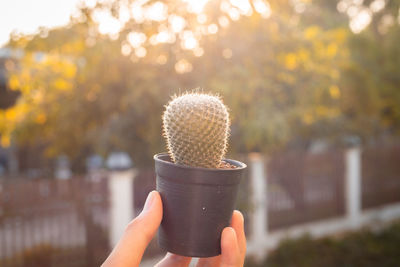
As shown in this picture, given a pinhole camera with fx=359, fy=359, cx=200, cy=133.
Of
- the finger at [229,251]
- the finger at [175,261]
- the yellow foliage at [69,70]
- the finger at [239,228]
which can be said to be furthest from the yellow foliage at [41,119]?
the finger at [229,251]

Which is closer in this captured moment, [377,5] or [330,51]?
[330,51]

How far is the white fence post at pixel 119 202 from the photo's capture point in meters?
5.16

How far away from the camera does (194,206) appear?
1312 mm

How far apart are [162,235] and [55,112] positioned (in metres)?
5.44

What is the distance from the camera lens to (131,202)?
17.4 ft

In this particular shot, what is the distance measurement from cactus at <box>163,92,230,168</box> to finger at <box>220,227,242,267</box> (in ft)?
0.88

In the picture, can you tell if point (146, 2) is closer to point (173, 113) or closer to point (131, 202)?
point (131, 202)

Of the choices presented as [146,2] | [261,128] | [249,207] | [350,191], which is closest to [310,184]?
[350,191]

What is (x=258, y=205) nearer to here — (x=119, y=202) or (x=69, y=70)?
(x=119, y=202)

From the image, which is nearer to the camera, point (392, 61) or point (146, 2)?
point (146, 2)

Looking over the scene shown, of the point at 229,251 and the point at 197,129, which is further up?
the point at 197,129

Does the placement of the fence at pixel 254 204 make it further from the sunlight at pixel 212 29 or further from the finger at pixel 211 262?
the finger at pixel 211 262

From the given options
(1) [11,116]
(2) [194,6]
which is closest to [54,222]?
(1) [11,116]

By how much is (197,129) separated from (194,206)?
11.1 inches
